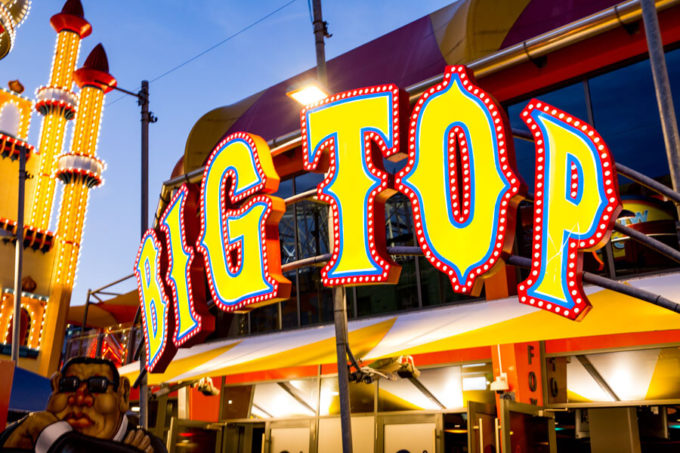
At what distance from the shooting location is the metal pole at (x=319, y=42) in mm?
9045

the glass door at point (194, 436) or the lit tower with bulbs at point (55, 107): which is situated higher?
the lit tower with bulbs at point (55, 107)

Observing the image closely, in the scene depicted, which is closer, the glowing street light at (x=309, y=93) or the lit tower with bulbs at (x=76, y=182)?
the glowing street light at (x=309, y=93)

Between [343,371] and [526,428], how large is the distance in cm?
327

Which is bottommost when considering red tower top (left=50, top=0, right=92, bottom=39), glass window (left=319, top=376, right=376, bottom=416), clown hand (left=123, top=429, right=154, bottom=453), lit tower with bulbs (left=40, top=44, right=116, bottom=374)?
clown hand (left=123, top=429, right=154, bottom=453)

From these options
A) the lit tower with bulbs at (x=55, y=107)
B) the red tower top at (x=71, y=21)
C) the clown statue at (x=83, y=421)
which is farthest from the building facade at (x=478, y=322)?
the red tower top at (x=71, y=21)

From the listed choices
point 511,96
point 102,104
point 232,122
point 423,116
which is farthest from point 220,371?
point 102,104

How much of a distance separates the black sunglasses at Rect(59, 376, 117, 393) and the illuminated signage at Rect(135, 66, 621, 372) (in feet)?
11.2

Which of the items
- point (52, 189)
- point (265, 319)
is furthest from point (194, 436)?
point (52, 189)

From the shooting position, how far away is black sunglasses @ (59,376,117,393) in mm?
4758

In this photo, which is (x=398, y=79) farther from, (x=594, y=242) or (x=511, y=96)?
(x=594, y=242)

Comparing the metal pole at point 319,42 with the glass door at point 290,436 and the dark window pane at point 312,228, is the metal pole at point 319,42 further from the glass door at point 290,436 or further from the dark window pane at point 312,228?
the glass door at point 290,436

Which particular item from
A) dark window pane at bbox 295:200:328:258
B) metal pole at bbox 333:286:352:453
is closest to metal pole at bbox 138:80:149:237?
dark window pane at bbox 295:200:328:258

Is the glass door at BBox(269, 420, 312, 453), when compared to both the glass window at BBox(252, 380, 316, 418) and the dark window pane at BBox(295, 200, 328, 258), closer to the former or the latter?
the glass window at BBox(252, 380, 316, 418)

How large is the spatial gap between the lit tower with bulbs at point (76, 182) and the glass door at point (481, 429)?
A: 17688mm
